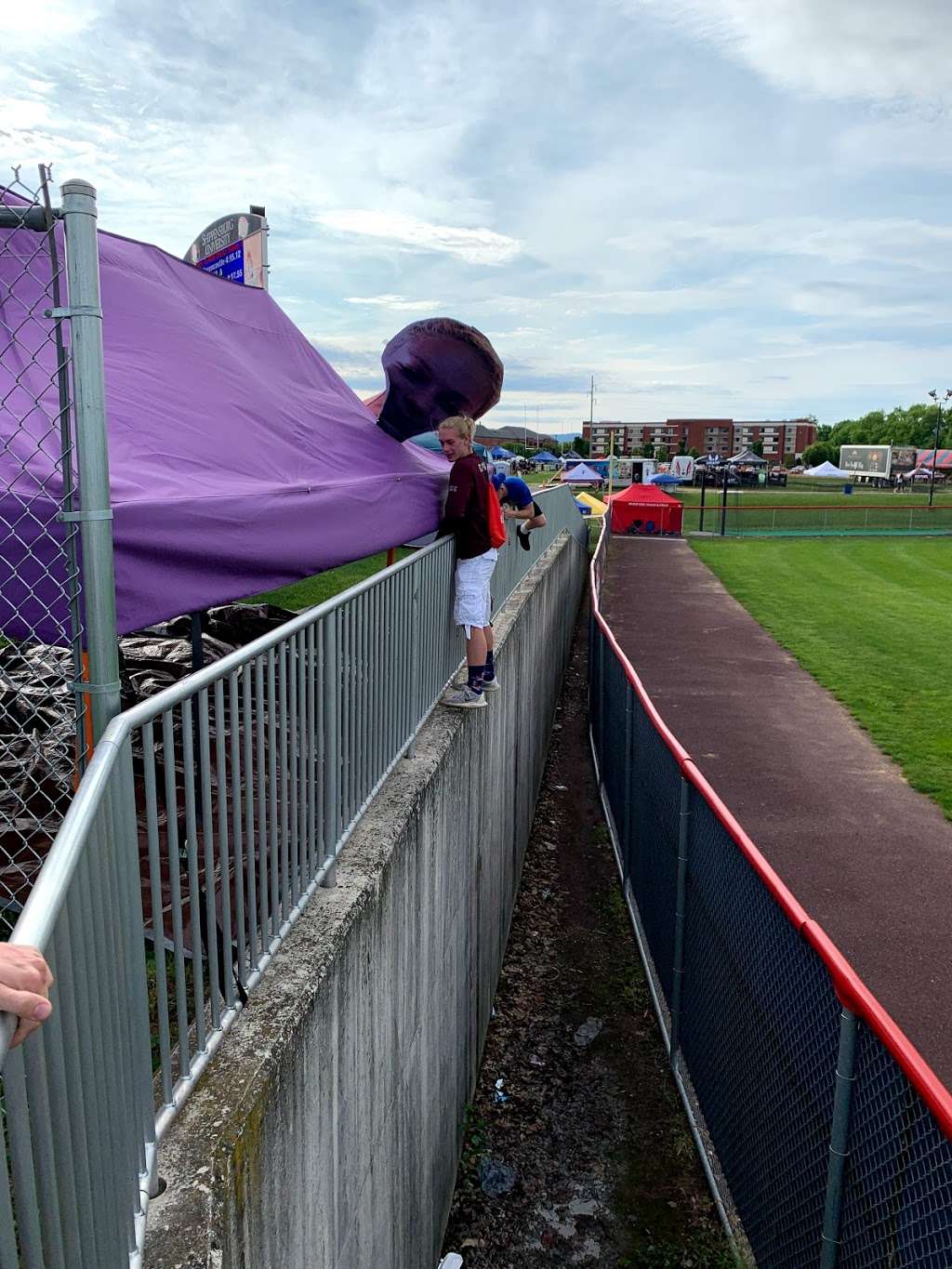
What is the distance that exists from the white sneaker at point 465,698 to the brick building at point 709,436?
15280 centimetres

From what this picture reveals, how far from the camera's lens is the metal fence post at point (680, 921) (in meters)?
4.86

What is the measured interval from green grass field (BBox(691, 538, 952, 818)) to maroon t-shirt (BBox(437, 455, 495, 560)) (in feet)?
15.9

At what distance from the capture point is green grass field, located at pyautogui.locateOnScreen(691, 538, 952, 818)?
10672 mm

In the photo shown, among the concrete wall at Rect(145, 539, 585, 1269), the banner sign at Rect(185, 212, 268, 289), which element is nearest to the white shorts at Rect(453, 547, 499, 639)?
the concrete wall at Rect(145, 539, 585, 1269)

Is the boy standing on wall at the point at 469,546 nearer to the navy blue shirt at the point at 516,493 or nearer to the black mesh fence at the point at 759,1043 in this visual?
the navy blue shirt at the point at 516,493

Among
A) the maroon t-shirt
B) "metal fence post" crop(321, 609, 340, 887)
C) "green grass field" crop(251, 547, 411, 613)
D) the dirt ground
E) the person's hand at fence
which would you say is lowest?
the dirt ground

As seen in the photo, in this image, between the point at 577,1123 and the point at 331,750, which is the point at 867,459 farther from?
the point at 331,750

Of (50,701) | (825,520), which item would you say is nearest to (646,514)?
(825,520)

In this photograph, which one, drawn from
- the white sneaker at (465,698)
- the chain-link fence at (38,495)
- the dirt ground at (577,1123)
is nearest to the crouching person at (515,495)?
the white sneaker at (465,698)

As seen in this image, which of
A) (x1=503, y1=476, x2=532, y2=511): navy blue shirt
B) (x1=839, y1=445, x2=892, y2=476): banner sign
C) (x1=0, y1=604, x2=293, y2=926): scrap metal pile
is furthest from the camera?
(x1=839, y1=445, x2=892, y2=476): banner sign

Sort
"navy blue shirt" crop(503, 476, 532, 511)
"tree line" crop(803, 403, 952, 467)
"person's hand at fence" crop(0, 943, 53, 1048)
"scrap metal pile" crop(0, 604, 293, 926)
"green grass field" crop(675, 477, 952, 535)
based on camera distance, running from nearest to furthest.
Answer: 1. "person's hand at fence" crop(0, 943, 53, 1048)
2. "scrap metal pile" crop(0, 604, 293, 926)
3. "navy blue shirt" crop(503, 476, 532, 511)
4. "green grass field" crop(675, 477, 952, 535)
5. "tree line" crop(803, 403, 952, 467)

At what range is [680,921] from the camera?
Answer: 5.04 m

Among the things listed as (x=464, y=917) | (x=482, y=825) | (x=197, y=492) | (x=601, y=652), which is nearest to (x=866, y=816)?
(x=601, y=652)

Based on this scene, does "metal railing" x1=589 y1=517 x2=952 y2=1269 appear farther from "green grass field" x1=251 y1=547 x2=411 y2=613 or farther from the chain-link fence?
"green grass field" x1=251 y1=547 x2=411 y2=613
